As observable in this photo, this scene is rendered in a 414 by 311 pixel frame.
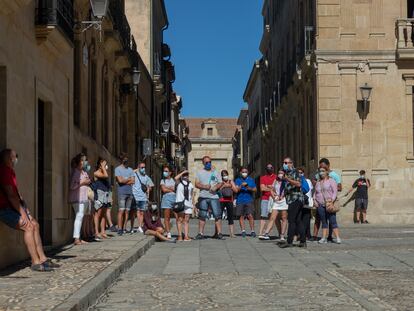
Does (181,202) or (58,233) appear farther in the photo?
(181,202)

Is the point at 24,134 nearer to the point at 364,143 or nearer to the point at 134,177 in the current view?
the point at 134,177

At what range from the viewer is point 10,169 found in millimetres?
10203

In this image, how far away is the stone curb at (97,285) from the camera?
7674mm

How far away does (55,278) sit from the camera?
9688 mm

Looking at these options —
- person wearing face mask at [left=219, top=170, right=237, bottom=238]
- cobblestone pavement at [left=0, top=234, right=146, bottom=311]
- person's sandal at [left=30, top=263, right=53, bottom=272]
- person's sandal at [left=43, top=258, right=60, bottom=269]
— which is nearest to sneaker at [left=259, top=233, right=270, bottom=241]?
person wearing face mask at [left=219, top=170, right=237, bottom=238]

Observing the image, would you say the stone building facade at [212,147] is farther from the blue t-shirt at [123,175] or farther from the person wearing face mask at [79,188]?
the person wearing face mask at [79,188]

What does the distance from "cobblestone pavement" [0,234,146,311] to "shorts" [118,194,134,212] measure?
414 cm

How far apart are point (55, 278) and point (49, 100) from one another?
5.12m

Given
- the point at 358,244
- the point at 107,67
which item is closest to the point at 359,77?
the point at 107,67

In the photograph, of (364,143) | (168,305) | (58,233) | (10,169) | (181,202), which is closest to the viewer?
(168,305)

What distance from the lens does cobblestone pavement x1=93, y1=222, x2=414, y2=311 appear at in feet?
28.6

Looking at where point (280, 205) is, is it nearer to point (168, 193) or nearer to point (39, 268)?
point (168, 193)

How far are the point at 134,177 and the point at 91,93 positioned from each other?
3.03 meters

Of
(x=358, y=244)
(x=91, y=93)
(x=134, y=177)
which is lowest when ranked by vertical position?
(x=358, y=244)
